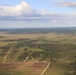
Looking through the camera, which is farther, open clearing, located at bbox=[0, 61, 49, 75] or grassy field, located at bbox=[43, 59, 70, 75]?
open clearing, located at bbox=[0, 61, 49, 75]

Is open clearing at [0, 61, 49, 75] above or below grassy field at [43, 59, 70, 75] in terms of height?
above

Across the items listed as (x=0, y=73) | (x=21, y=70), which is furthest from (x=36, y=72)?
(x=0, y=73)

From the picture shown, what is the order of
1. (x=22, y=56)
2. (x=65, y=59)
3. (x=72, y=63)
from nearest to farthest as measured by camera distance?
(x=72, y=63), (x=65, y=59), (x=22, y=56)

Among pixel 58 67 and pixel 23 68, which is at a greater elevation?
pixel 23 68

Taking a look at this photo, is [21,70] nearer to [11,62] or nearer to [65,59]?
[11,62]

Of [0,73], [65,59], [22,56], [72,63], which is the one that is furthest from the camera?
[22,56]

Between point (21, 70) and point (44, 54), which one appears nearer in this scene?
point (21, 70)

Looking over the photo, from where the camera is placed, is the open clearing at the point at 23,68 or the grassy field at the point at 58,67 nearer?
the grassy field at the point at 58,67

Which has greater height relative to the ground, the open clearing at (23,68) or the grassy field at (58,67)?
the open clearing at (23,68)
